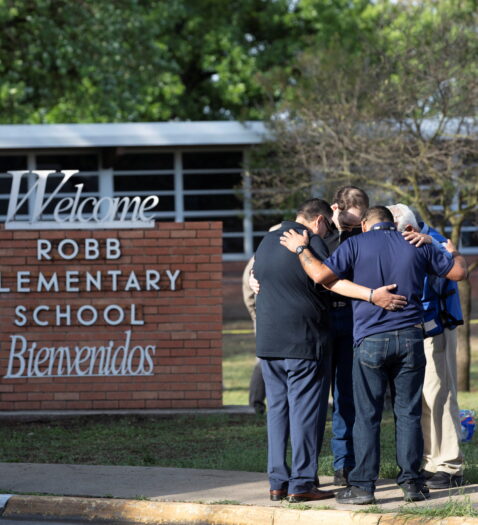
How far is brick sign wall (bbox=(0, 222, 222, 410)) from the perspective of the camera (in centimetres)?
1021

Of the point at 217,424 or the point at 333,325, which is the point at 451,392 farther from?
the point at 217,424

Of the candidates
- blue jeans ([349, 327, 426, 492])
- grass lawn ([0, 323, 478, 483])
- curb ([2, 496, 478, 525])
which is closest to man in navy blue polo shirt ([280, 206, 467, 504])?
blue jeans ([349, 327, 426, 492])

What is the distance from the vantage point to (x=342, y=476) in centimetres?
661

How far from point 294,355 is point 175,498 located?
4.04 feet

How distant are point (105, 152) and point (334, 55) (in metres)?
6.28

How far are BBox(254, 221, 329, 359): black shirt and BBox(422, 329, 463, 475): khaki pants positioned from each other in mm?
851

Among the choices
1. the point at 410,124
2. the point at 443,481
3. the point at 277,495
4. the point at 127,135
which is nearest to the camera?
the point at 277,495

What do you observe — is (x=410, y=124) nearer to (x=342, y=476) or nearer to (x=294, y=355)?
(x=342, y=476)

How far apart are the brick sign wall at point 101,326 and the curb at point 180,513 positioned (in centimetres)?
383

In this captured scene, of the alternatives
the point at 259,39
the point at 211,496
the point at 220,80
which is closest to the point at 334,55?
the point at 211,496

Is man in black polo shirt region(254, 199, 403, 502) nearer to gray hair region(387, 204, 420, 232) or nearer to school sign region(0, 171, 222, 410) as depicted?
gray hair region(387, 204, 420, 232)

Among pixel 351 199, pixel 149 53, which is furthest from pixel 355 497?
pixel 149 53

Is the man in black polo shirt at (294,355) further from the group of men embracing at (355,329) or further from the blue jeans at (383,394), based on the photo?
the blue jeans at (383,394)

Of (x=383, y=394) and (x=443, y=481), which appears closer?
(x=383, y=394)
